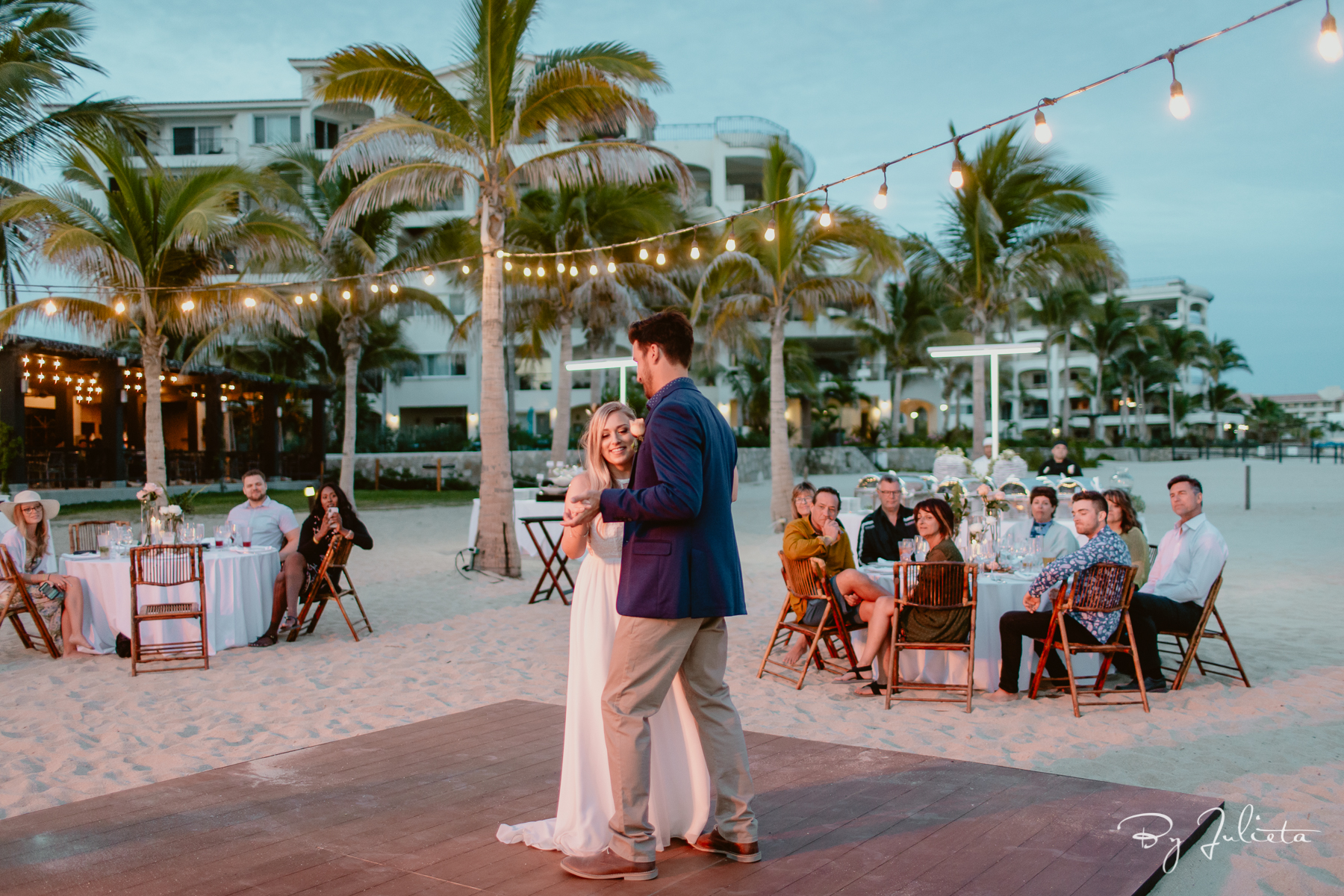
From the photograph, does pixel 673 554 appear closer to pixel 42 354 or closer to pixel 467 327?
pixel 467 327

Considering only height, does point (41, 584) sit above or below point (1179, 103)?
below

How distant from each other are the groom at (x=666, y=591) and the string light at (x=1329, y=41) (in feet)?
10.9

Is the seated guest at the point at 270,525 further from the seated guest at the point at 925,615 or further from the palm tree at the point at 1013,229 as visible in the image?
the palm tree at the point at 1013,229

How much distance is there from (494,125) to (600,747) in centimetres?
980

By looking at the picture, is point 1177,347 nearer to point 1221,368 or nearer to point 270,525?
point 1221,368

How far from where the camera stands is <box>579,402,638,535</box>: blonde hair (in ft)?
10.5

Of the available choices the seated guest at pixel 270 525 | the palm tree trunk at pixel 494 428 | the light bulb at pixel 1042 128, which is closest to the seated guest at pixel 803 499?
the light bulb at pixel 1042 128

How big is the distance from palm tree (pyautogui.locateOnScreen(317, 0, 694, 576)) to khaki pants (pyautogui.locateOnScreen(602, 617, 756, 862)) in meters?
8.25

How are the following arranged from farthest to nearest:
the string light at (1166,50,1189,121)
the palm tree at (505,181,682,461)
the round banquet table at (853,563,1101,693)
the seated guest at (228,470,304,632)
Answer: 1. the palm tree at (505,181,682,461)
2. the seated guest at (228,470,304,632)
3. the round banquet table at (853,563,1101,693)
4. the string light at (1166,50,1189,121)

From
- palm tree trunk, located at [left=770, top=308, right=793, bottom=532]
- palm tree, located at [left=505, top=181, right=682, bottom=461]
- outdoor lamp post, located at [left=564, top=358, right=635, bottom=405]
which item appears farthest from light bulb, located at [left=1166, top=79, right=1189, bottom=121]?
palm tree, located at [left=505, top=181, right=682, bottom=461]

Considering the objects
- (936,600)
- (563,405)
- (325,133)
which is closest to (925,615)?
(936,600)

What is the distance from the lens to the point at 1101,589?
5559 mm

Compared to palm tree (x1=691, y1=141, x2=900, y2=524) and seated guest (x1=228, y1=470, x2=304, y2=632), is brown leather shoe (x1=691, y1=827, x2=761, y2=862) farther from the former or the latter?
palm tree (x1=691, y1=141, x2=900, y2=524)

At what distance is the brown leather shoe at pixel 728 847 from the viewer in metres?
3.23
